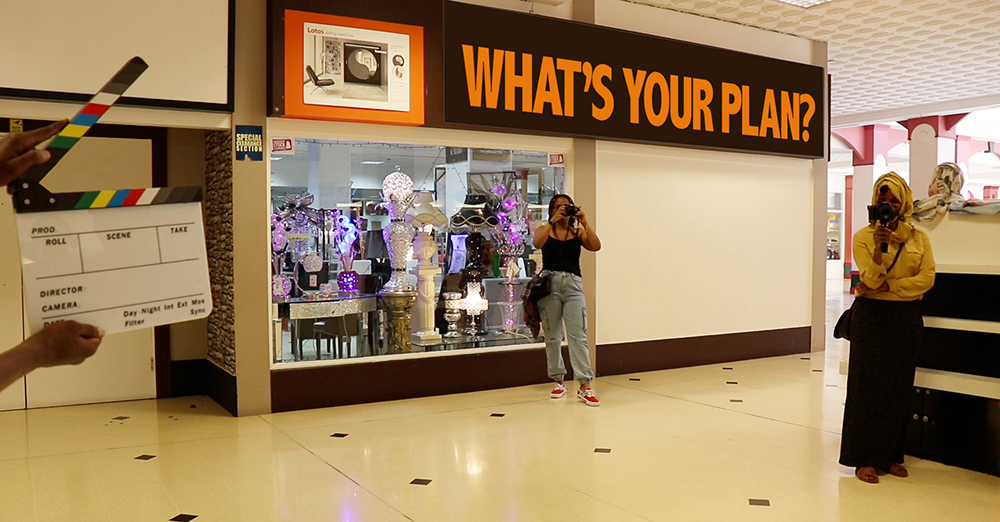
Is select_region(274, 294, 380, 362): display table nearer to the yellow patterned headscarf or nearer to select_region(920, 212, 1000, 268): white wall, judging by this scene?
the yellow patterned headscarf

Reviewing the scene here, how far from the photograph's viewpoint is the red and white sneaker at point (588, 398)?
5578 mm

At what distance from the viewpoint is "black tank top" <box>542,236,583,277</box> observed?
5.66 m

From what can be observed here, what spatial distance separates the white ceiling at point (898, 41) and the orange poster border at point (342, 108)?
2.42m

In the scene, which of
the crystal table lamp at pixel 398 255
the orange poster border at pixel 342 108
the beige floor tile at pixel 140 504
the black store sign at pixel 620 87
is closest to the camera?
the beige floor tile at pixel 140 504

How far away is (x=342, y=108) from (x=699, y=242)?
12.3 ft

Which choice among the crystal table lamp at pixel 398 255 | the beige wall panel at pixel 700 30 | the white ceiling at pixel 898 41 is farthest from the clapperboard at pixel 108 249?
the white ceiling at pixel 898 41

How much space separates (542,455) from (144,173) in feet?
12.4

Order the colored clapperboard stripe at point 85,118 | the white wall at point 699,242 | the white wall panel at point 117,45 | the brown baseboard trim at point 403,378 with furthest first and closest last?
the white wall at point 699,242 → the brown baseboard trim at point 403,378 → the white wall panel at point 117,45 → the colored clapperboard stripe at point 85,118

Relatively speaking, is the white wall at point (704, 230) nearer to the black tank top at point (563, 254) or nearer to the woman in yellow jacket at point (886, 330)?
the black tank top at point (563, 254)

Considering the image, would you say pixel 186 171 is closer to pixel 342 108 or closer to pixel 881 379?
pixel 342 108

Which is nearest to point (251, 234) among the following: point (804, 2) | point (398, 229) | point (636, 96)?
point (398, 229)

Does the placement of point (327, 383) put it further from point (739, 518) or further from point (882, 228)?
point (882, 228)

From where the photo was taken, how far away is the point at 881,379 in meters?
3.87

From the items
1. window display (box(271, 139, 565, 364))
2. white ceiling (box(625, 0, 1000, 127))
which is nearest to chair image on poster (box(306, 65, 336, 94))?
window display (box(271, 139, 565, 364))
